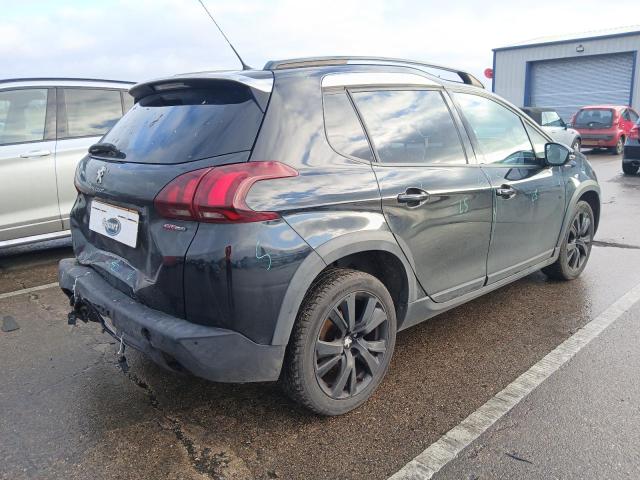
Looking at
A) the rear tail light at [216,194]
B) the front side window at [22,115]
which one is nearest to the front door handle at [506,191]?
the rear tail light at [216,194]

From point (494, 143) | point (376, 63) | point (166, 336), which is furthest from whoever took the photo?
point (494, 143)

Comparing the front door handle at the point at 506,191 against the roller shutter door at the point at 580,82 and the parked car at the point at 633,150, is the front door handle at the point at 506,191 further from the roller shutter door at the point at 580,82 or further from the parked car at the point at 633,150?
the roller shutter door at the point at 580,82

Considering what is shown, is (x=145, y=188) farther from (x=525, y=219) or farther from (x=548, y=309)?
(x=548, y=309)

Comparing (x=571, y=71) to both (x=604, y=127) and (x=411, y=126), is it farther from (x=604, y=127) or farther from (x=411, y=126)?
(x=411, y=126)

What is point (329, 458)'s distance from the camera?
8.13 feet

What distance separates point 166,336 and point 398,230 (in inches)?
48.8

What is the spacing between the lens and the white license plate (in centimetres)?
262

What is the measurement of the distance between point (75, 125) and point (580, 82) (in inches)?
1124

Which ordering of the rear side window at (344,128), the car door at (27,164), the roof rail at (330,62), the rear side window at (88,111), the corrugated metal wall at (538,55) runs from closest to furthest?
the rear side window at (344,128) < the roof rail at (330,62) < the car door at (27,164) < the rear side window at (88,111) < the corrugated metal wall at (538,55)

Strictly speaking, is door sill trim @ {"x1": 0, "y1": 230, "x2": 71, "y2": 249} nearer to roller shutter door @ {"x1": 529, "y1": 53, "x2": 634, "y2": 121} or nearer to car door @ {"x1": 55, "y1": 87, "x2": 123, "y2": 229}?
car door @ {"x1": 55, "y1": 87, "x2": 123, "y2": 229}

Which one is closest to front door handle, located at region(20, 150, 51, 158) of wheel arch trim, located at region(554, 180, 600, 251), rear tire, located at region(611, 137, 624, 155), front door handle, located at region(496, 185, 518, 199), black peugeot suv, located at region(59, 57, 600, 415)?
black peugeot suv, located at region(59, 57, 600, 415)

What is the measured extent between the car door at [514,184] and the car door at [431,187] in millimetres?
153

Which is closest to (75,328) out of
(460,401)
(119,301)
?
(119,301)

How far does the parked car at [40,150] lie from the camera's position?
5.06 m
